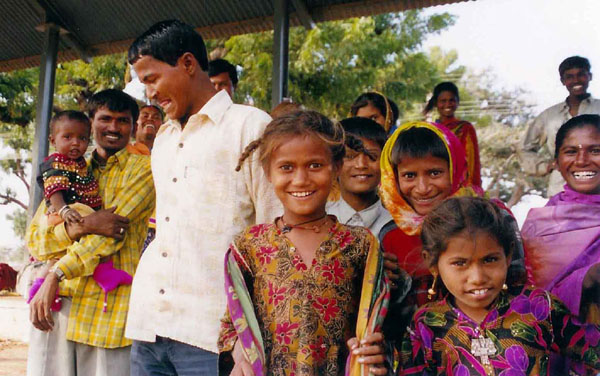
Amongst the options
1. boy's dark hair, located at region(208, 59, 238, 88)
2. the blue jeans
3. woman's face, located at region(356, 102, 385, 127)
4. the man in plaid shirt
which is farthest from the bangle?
woman's face, located at region(356, 102, 385, 127)

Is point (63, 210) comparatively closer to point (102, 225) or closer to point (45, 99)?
point (102, 225)

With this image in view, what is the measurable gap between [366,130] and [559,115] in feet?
6.97

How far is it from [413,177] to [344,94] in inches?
358

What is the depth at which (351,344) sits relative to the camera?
62.6 inches

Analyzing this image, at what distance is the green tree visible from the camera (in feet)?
35.0

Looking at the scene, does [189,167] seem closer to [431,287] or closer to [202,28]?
[431,287]

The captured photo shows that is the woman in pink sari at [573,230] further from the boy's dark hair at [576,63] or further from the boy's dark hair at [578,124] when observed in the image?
the boy's dark hair at [576,63]

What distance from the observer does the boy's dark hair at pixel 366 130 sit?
2.74 m

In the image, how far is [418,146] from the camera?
7.32 feet

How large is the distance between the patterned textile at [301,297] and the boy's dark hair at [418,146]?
577mm

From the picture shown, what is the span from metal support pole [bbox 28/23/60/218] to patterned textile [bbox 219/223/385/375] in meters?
4.45

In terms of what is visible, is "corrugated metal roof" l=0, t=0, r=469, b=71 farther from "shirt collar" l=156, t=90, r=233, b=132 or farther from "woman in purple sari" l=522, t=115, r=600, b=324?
"shirt collar" l=156, t=90, r=233, b=132

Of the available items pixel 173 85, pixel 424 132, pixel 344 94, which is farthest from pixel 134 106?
pixel 344 94

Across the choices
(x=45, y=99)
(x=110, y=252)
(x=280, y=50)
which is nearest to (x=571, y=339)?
(x=110, y=252)
